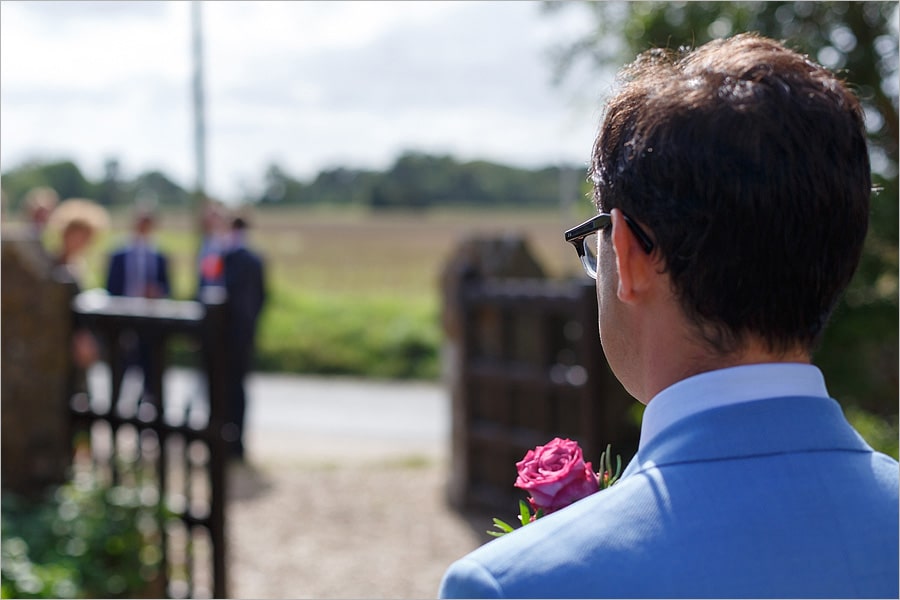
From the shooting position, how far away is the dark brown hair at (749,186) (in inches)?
37.3

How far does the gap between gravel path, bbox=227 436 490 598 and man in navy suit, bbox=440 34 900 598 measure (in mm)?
3994

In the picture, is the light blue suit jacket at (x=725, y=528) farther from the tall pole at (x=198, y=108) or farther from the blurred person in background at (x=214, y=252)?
the tall pole at (x=198, y=108)

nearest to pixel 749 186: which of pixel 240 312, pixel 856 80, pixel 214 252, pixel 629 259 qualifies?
pixel 629 259

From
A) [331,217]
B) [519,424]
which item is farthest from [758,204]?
[331,217]

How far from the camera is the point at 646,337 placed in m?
1.06

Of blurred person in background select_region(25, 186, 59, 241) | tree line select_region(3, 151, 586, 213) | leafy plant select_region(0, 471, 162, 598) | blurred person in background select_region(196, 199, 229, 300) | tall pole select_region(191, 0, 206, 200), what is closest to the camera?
leafy plant select_region(0, 471, 162, 598)

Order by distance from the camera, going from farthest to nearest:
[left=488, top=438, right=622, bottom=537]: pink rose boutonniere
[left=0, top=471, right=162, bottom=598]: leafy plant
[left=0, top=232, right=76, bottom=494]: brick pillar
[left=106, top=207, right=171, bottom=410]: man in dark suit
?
[left=106, top=207, right=171, bottom=410]: man in dark suit < [left=0, top=232, right=76, bottom=494]: brick pillar < [left=0, top=471, right=162, bottom=598]: leafy plant < [left=488, top=438, right=622, bottom=537]: pink rose boutonniere

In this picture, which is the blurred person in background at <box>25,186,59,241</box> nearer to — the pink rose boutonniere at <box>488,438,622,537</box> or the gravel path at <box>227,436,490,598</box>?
the gravel path at <box>227,436,490,598</box>

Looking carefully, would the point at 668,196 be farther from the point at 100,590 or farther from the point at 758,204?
the point at 100,590

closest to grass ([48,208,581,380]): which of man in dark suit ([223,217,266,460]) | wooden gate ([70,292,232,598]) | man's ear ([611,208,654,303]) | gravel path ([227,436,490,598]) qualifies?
man in dark suit ([223,217,266,460])

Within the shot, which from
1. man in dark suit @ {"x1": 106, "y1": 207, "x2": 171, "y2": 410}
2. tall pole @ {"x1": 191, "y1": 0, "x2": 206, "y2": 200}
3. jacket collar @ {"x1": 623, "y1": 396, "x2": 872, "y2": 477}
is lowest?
man in dark suit @ {"x1": 106, "y1": 207, "x2": 171, "y2": 410}

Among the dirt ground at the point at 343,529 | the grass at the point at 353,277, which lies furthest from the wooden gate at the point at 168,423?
the grass at the point at 353,277

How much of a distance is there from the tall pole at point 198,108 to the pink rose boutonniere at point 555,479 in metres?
9.43

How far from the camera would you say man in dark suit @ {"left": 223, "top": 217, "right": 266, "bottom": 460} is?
297 inches
